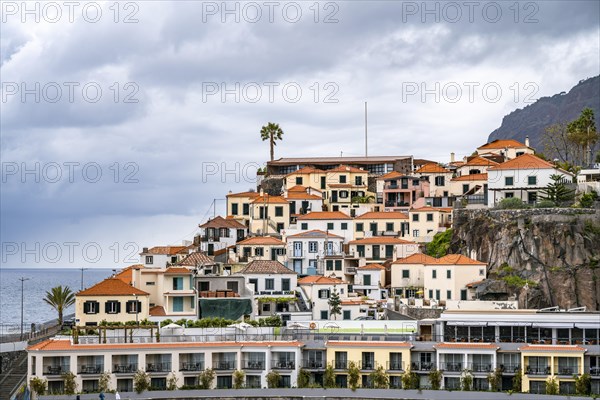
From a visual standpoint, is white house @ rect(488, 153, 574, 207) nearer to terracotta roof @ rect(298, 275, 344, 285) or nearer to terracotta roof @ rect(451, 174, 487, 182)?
terracotta roof @ rect(451, 174, 487, 182)

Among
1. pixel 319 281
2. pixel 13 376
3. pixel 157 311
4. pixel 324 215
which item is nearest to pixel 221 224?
pixel 324 215

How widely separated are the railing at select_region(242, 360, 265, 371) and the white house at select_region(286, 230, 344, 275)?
3362 centimetres

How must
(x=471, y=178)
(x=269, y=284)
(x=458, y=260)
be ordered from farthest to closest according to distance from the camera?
(x=471, y=178), (x=269, y=284), (x=458, y=260)

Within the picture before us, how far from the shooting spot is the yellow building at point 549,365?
7006 cm

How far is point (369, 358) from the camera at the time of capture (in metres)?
72.6

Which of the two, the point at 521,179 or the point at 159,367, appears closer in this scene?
the point at 159,367

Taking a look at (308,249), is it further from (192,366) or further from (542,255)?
(192,366)

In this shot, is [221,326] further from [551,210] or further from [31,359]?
[551,210]

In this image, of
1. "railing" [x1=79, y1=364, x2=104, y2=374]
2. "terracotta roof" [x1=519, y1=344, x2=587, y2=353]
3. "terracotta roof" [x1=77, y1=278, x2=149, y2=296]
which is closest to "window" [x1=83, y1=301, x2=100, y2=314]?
"terracotta roof" [x1=77, y1=278, x2=149, y2=296]

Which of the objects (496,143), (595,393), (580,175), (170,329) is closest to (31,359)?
(170,329)

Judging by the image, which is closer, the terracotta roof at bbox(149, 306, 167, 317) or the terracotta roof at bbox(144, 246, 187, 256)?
the terracotta roof at bbox(149, 306, 167, 317)

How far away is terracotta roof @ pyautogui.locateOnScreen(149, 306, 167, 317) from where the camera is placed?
85.8 meters

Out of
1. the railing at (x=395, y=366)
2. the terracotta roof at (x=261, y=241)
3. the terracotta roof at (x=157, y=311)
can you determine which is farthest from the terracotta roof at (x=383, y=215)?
the railing at (x=395, y=366)

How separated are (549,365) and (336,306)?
2439cm
